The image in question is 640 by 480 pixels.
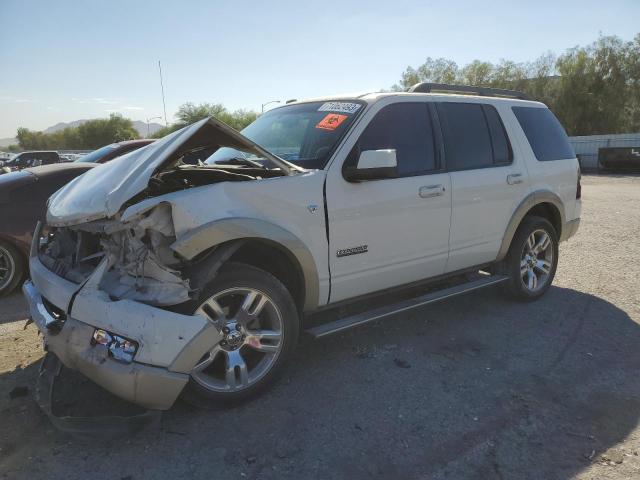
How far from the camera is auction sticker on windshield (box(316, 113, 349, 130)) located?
3787 millimetres

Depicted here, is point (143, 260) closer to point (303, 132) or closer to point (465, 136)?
point (303, 132)

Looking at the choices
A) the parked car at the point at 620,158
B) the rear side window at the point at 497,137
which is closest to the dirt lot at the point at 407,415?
the rear side window at the point at 497,137

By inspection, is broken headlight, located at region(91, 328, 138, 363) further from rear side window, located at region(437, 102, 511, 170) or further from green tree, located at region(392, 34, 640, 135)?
green tree, located at region(392, 34, 640, 135)

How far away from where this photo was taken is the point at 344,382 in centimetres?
350

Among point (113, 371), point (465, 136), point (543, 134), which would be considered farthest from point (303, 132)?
point (543, 134)

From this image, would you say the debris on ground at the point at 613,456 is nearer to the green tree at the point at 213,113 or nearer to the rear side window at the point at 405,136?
the rear side window at the point at 405,136

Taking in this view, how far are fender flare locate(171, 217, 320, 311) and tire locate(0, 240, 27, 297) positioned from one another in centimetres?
364

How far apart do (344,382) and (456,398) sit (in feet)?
2.51

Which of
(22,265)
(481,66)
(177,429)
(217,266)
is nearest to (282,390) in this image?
(177,429)

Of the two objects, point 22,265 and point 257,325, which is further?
point 22,265

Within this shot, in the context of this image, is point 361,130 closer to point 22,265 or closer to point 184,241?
point 184,241

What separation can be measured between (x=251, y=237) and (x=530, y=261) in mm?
3401

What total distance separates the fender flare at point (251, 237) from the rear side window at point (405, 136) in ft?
3.01

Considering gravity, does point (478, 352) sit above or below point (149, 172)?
below
